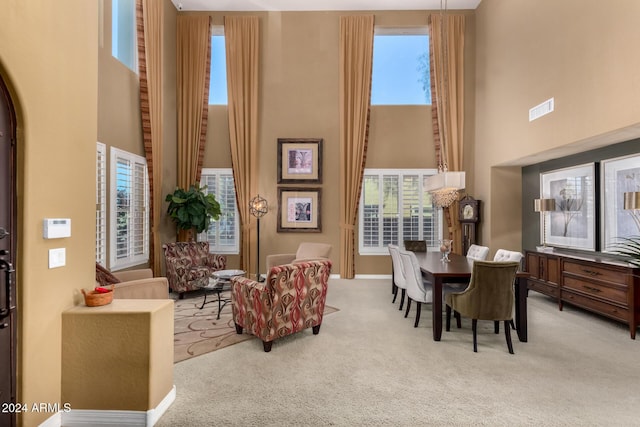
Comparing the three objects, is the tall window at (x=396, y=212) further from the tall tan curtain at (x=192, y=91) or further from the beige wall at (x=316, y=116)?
the tall tan curtain at (x=192, y=91)

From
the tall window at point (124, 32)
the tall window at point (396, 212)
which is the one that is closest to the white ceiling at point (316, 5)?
the tall window at point (124, 32)

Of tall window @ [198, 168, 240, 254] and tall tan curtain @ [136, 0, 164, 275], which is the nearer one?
tall tan curtain @ [136, 0, 164, 275]

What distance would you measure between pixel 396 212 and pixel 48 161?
6.60 meters

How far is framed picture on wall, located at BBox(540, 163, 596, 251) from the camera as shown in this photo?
204 inches

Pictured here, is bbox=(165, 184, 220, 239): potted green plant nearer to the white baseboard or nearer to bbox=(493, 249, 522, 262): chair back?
the white baseboard

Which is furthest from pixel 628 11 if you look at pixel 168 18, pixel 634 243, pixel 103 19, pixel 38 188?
pixel 168 18

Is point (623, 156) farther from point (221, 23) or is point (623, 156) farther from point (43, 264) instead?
point (221, 23)

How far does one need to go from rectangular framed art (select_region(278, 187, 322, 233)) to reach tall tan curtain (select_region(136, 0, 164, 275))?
255 cm

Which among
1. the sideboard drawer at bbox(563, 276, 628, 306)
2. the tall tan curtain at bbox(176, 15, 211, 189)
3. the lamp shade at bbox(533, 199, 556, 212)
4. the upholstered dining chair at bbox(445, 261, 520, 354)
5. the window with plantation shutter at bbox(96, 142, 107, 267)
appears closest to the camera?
the upholstered dining chair at bbox(445, 261, 520, 354)

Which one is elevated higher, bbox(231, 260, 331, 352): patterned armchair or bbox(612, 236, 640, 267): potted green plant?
bbox(612, 236, 640, 267): potted green plant

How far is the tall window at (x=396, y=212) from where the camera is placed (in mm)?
7668

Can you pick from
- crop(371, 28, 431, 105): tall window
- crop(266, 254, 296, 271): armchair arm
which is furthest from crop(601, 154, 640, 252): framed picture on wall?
crop(266, 254, 296, 271): armchair arm

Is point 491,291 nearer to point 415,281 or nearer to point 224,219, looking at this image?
point 415,281

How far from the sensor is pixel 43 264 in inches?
82.8
